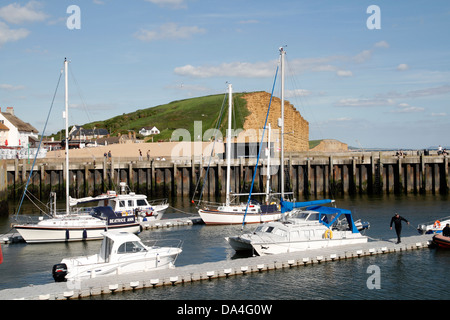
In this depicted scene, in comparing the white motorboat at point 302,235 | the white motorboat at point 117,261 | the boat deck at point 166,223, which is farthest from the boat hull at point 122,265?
the boat deck at point 166,223

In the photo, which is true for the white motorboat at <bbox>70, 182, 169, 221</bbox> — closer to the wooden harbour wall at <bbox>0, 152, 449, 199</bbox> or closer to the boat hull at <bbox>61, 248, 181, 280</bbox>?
the boat hull at <bbox>61, 248, 181, 280</bbox>

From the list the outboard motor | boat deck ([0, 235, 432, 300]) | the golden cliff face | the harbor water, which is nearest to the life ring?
boat deck ([0, 235, 432, 300])

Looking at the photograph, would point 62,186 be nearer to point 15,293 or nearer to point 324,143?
point 15,293

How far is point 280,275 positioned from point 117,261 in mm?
7106

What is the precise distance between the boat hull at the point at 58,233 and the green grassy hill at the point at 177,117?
7444cm

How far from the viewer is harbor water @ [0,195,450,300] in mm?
20234

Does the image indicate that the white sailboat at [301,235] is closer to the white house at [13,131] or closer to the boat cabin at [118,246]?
the boat cabin at [118,246]

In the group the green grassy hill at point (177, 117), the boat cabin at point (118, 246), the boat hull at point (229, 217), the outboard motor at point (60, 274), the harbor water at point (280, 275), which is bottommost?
the harbor water at point (280, 275)

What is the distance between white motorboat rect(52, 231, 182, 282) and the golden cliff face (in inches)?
2751

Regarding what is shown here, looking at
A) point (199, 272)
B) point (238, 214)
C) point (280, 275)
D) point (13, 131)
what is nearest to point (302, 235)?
point (280, 275)

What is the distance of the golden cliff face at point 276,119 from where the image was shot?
98787 mm

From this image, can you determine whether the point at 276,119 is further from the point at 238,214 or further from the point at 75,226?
the point at 75,226

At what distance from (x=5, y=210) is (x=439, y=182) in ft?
139
